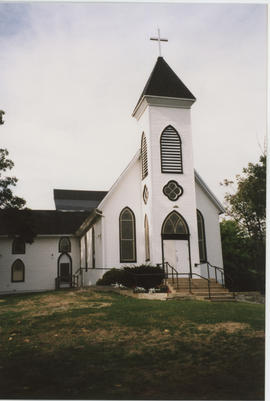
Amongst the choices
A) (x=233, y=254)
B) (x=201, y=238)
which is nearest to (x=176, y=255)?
(x=201, y=238)

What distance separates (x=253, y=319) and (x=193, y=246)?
724 cm

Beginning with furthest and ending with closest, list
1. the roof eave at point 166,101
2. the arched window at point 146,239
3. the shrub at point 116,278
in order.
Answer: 1. the roof eave at point 166,101
2. the arched window at point 146,239
3. the shrub at point 116,278

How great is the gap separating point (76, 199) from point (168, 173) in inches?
673

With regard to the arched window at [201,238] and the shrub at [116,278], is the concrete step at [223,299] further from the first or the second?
the arched window at [201,238]

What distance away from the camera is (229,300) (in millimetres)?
12766

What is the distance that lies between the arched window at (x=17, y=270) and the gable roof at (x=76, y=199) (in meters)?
7.85

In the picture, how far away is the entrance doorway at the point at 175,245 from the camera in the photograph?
53.3 ft

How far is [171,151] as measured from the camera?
55.6 feet

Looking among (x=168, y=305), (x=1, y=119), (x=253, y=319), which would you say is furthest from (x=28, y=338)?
(x=1, y=119)

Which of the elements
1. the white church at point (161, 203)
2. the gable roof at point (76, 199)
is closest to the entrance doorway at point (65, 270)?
the white church at point (161, 203)

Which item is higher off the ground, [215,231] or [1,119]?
[1,119]

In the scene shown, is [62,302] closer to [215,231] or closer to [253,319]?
[253,319]

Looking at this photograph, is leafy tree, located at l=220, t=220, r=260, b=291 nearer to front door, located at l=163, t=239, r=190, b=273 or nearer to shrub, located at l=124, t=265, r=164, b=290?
front door, located at l=163, t=239, r=190, b=273

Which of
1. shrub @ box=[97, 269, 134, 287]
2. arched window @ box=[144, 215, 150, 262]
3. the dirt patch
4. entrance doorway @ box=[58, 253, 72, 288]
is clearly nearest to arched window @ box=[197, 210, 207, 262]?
arched window @ box=[144, 215, 150, 262]
